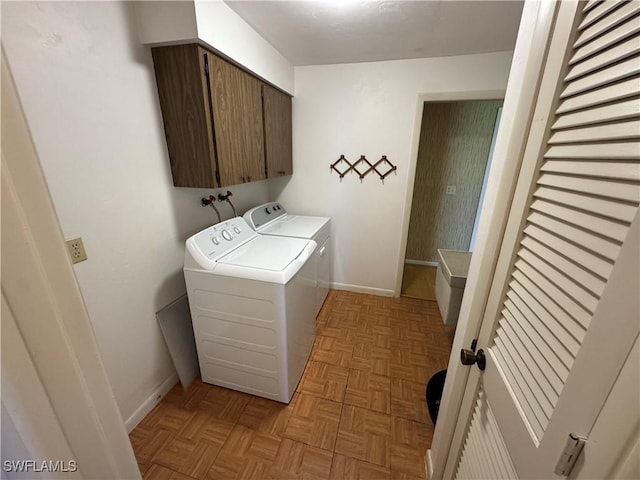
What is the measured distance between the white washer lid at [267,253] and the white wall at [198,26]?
3.83ft

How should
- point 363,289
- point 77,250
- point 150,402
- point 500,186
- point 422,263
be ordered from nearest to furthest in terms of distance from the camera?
point 500,186
point 77,250
point 150,402
point 363,289
point 422,263

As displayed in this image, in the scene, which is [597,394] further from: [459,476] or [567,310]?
[459,476]

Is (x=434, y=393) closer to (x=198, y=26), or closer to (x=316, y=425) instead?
(x=316, y=425)

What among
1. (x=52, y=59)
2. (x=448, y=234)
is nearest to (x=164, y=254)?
(x=52, y=59)

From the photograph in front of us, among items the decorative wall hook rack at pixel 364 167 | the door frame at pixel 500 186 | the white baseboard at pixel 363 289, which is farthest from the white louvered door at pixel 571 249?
the white baseboard at pixel 363 289

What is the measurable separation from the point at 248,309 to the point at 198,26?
1476 millimetres

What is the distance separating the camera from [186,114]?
1452 mm

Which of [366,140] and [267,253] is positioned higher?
[366,140]

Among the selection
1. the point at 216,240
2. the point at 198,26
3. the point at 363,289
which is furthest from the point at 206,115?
the point at 363,289

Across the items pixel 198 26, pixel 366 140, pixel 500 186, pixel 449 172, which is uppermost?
pixel 198 26

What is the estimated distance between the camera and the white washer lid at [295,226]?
2178 mm

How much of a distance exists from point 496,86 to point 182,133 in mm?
2419

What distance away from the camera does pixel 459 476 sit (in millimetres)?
988

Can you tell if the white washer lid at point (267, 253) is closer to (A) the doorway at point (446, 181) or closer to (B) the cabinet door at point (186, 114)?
(B) the cabinet door at point (186, 114)
